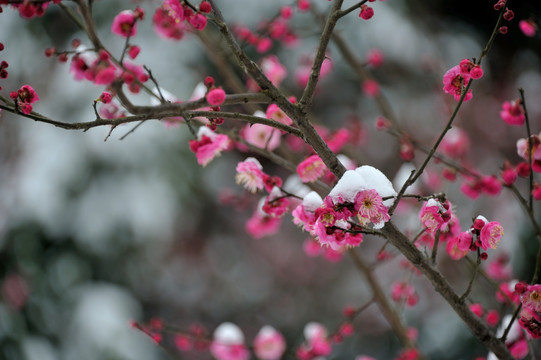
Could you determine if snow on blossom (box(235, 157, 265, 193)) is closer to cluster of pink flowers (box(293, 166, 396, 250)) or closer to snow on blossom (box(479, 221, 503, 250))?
Answer: cluster of pink flowers (box(293, 166, 396, 250))

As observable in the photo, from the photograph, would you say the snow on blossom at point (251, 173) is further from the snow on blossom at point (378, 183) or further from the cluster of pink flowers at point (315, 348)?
the cluster of pink flowers at point (315, 348)

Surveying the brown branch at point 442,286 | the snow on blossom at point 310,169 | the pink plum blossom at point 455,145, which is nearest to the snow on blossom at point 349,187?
the brown branch at point 442,286

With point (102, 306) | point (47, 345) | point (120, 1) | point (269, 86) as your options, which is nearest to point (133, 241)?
point (102, 306)

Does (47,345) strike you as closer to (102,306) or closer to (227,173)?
(102,306)

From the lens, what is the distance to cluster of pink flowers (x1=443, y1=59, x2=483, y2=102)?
1094mm

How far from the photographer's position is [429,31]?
13.6ft

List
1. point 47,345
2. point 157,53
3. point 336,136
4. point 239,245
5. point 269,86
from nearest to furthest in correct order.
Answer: point 269,86, point 336,136, point 47,345, point 157,53, point 239,245

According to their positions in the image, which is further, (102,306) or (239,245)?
(239,245)

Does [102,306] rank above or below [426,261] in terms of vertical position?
above

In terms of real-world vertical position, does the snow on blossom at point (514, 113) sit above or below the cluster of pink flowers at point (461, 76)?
above

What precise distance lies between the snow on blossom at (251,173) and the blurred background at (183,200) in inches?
87.5

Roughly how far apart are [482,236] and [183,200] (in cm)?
392

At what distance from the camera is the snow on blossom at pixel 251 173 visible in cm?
134

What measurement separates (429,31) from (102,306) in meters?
3.91
